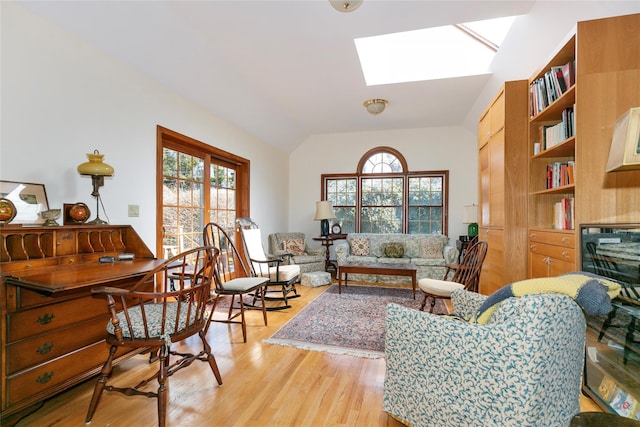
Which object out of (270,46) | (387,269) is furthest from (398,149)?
(270,46)

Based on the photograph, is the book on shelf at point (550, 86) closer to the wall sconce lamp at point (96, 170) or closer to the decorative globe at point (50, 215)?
the wall sconce lamp at point (96, 170)

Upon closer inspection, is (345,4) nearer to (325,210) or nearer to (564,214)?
(564,214)

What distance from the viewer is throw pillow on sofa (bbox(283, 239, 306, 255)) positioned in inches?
223

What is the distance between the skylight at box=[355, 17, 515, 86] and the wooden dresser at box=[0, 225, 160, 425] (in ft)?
10.7

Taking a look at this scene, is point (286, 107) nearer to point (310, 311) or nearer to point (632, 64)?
point (310, 311)

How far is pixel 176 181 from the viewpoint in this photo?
3.69 meters

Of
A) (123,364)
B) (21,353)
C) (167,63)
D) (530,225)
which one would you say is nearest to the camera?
(21,353)

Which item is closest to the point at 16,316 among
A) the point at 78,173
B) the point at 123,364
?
the point at 123,364

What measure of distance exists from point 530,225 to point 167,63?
3.64 m

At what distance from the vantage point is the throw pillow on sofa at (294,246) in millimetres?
5672

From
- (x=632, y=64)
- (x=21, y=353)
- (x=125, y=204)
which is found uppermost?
(x=632, y=64)

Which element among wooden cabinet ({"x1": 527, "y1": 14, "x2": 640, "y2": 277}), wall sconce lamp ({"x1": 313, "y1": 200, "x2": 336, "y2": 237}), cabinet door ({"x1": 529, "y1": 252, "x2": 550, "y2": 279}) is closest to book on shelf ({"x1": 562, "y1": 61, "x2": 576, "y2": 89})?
wooden cabinet ({"x1": 527, "y1": 14, "x2": 640, "y2": 277})

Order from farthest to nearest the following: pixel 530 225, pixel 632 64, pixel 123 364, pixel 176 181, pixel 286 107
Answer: pixel 286 107 → pixel 176 181 → pixel 530 225 → pixel 123 364 → pixel 632 64

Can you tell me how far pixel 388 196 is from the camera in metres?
6.23
